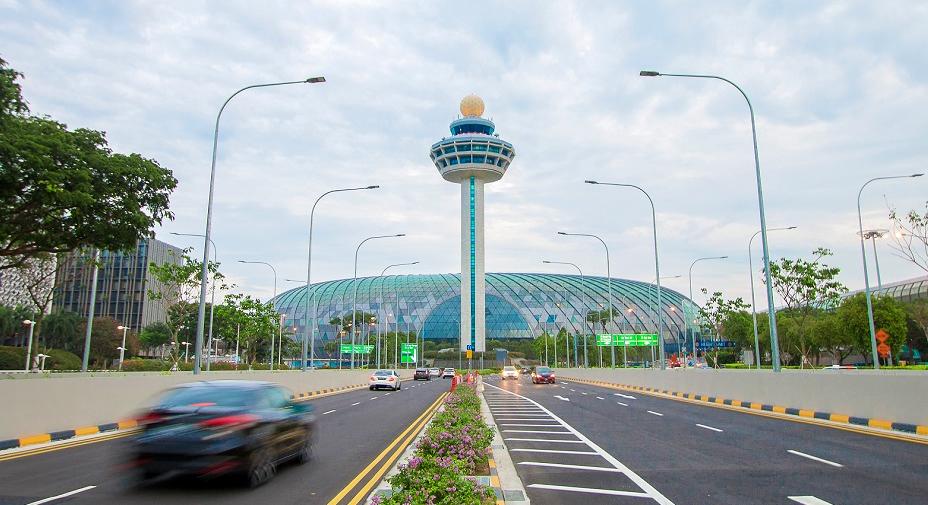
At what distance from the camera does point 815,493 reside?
8922mm

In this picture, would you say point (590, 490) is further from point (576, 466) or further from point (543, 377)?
point (543, 377)

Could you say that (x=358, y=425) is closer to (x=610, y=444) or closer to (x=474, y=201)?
(x=610, y=444)

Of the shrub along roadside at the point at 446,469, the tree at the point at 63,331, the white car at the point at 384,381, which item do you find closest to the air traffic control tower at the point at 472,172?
the tree at the point at 63,331

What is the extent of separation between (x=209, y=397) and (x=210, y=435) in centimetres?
83

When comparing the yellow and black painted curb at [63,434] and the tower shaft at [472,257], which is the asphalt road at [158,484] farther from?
the tower shaft at [472,257]

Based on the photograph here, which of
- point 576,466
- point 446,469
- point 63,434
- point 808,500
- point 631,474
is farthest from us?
point 63,434

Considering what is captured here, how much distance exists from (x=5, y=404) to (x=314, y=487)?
28.4ft

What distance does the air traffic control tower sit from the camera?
10712 cm

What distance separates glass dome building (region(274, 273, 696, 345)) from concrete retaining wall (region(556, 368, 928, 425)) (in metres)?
96.5

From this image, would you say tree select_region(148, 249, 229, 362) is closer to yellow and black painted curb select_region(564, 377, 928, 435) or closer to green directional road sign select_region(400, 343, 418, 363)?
yellow and black painted curb select_region(564, 377, 928, 435)

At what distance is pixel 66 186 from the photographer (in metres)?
17.6

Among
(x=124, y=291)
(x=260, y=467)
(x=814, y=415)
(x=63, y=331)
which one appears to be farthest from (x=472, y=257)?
(x=260, y=467)

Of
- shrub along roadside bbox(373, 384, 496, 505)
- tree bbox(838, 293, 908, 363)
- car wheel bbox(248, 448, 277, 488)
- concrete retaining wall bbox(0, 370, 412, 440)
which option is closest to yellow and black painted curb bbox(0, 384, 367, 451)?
concrete retaining wall bbox(0, 370, 412, 440)

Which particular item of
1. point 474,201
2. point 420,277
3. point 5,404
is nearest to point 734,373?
point 5,404
